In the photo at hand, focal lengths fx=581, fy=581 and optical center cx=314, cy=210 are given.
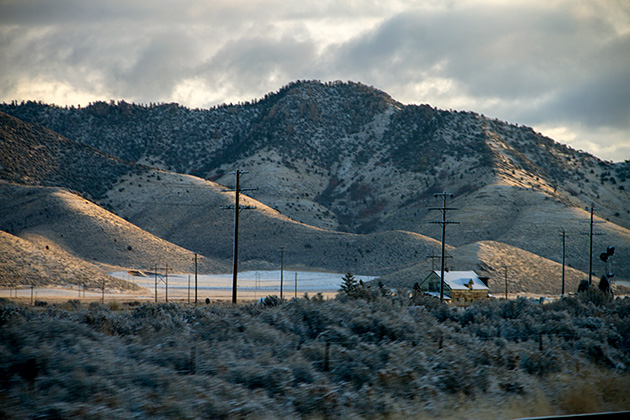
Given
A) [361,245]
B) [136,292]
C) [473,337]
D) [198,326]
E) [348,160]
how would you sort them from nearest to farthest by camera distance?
[198,326], [473,337], [136,292], [361,245], [348,160]

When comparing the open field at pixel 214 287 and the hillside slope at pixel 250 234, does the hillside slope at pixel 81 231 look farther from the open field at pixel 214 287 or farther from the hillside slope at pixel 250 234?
the hillside slope at pixel 250 234

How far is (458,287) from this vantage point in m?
63.4

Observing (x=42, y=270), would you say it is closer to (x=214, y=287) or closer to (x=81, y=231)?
(x=214, y=287)

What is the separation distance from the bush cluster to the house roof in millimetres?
42069

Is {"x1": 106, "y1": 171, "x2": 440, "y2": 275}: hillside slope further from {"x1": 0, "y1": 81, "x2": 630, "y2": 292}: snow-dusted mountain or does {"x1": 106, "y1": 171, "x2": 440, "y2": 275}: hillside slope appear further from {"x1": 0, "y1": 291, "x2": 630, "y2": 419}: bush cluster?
{"x1": 0, "y1": 291, "x2": 630, "y2": 419}: bush cluster

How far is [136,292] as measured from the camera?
70938mm

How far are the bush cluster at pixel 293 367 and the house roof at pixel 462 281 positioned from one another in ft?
138

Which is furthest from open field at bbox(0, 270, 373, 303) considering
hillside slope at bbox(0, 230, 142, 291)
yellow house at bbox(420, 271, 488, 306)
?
yellow house at bbox(420, 271, 488, 306)

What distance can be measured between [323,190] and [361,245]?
50.0m

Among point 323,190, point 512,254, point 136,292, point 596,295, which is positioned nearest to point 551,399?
point 596,295

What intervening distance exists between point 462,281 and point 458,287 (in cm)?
160

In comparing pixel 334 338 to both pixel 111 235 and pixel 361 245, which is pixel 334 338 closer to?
pixel 111 235

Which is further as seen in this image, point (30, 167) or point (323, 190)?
point (323, 190)

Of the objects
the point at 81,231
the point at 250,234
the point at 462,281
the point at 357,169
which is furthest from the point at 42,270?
the point at 357,169
